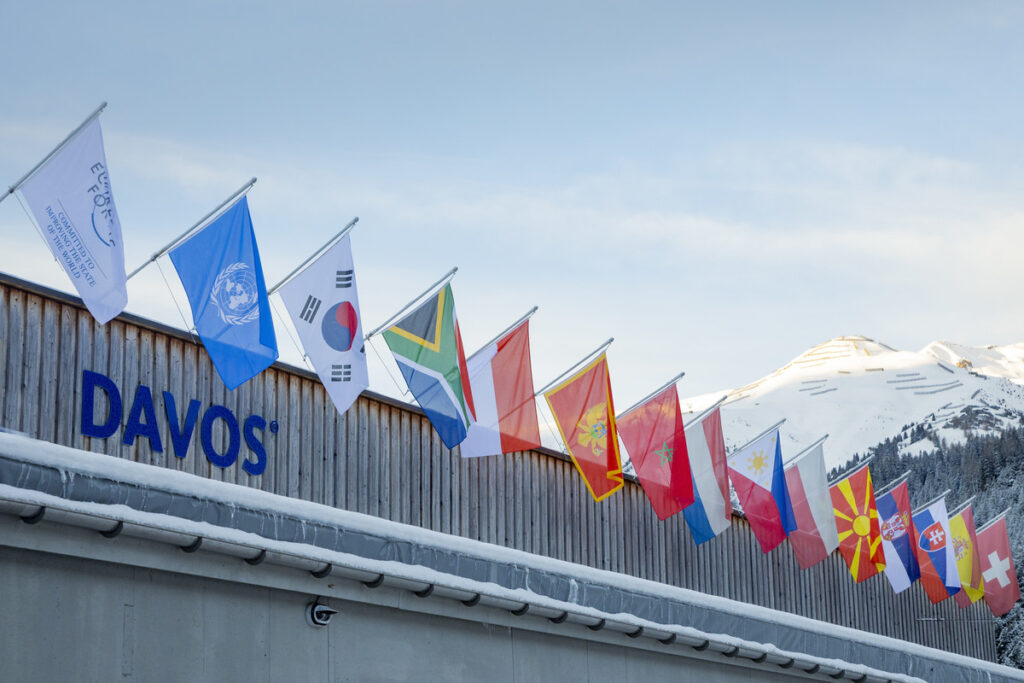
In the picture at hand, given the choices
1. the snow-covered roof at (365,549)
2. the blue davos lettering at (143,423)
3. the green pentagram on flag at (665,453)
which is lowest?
the snow-covered roof at (365,549)

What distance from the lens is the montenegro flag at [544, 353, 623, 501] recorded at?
45.1 feet

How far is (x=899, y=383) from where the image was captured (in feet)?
442

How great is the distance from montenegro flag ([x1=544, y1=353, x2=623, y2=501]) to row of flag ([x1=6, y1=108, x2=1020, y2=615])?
0.01 m

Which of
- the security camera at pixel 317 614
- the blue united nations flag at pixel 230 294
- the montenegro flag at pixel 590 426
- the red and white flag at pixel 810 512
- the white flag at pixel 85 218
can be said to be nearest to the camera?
the security camera at pixel 317 614

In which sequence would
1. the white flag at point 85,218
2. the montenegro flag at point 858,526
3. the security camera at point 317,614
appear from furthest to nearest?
the montenegro flag at point 858,526 → the white flag at point 85,218 → the security camera at point 317,614

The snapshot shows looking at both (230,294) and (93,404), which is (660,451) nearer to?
(230,294)

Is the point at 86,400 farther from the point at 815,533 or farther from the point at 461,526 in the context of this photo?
the point at 815,533

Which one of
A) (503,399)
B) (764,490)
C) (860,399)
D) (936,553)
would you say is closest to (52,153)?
(503,399)

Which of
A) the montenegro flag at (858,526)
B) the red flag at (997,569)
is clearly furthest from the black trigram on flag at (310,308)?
the red flag at (997,569)

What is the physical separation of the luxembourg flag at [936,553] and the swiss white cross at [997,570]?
163cm

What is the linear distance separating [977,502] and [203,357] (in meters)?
27.1

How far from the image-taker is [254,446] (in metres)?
11.2

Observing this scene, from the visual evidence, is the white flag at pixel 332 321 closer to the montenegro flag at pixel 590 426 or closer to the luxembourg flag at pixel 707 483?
the montenegro flag at pixel 590 426

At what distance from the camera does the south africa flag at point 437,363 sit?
39.8 ft
